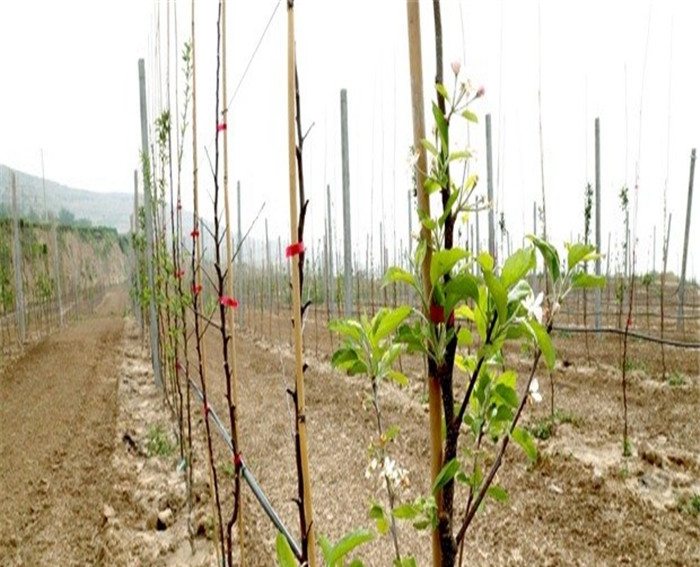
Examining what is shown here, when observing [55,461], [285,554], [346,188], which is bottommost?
[55,461]

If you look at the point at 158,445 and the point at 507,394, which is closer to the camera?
the point at 507,394

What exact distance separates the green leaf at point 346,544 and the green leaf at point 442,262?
40 centimetres

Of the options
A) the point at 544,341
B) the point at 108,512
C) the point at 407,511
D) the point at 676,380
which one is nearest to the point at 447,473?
the point at 407,511

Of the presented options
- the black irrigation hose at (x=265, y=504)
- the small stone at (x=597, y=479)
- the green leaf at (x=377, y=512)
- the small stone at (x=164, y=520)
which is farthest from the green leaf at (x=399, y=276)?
the small stone at (x=597, y=479)

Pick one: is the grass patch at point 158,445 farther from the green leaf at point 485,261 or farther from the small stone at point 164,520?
the green leaf at point 485,261

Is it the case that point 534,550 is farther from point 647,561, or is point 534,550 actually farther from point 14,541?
point 14,541

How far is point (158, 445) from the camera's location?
208 inches

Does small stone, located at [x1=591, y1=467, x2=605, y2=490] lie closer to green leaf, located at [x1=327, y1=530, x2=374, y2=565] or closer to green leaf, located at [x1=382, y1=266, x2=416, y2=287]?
green leaf, located at [x1=327, y1=530, x2=374, y2=565]

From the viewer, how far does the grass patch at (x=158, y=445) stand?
5152 millimetres

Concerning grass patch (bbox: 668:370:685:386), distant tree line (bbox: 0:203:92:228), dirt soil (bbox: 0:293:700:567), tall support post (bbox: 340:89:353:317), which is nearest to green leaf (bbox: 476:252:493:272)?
dirt soil (bbox: 0:293:700:567)

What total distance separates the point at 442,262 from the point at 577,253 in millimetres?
220

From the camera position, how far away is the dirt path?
3619 mm

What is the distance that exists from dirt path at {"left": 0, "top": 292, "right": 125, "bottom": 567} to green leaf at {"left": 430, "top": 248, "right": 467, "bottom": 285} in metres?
3.60

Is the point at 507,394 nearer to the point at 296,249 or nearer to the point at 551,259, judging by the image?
the point at 551,259
